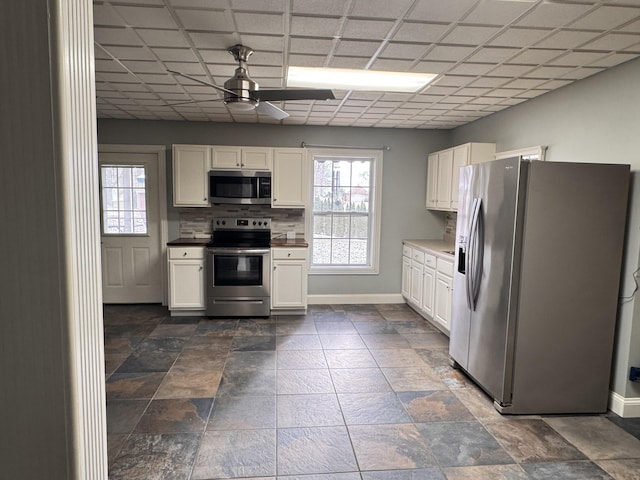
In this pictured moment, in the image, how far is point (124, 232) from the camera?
16.7 feet

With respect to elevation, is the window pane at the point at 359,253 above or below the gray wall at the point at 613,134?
below

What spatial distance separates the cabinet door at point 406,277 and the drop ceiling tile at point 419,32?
325 cm

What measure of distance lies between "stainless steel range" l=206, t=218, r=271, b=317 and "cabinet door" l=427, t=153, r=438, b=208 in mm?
2240

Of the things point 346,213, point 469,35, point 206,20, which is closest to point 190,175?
point 346,213

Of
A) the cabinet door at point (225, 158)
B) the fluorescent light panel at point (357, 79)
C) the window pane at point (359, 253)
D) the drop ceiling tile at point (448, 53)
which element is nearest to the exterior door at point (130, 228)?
the cabinet door at point (225, 158)

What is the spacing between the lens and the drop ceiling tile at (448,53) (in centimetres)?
244

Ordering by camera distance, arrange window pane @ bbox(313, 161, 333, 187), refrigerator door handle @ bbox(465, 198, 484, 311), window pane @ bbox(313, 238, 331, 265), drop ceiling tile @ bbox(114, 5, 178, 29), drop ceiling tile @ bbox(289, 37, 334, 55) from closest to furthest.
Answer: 1. drop ceiling tile @ bbox(114, 5, 178, 29)
2. drop ceiling tile @ bbox(289, 37, 334, 55)
3. refrigerator door handle @ bbox(465, 198, 484, 311)
4. window pane @ bbox(313, 161, 333, 187)
5. window pane @ bbox(313, 238, 331, 265)

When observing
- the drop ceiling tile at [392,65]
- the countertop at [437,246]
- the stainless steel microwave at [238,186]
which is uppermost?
the drop ceiling tile at [392,65]

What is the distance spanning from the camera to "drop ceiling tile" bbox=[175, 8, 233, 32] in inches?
78.6

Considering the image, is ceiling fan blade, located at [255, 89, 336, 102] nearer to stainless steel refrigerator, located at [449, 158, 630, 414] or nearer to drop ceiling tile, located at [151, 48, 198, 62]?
drop ceiling tile, located at [151, 48, 198, 62]

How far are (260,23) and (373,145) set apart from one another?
10.8ft

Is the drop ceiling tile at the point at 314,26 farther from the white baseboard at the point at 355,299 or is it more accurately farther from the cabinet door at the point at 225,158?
the white baseboard at the point at 355,299

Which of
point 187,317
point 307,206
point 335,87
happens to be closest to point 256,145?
point 307,206

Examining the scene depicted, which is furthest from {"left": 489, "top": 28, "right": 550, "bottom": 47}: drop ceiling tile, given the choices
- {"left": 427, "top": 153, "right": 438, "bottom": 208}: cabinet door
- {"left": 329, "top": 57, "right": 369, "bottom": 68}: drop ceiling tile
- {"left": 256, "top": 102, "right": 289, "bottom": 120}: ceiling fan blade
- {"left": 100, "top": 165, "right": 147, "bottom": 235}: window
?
{"left": 100, "top": 165, "right": 147, "bottom": 235}: window
